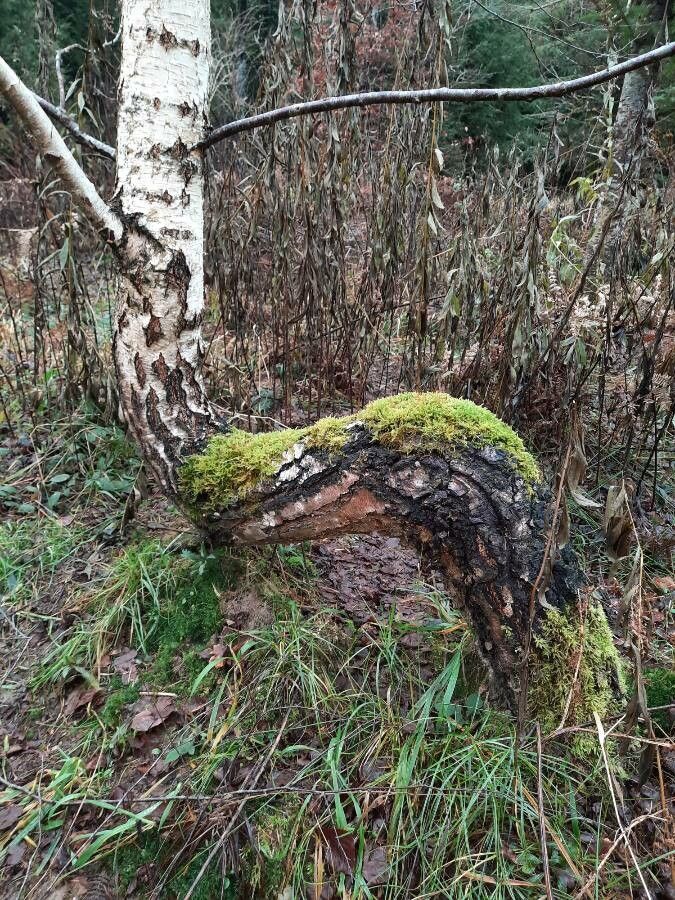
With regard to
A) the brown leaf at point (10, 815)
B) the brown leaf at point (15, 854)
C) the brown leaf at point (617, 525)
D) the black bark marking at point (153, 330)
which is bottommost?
the brown leaf at point (15, 854)

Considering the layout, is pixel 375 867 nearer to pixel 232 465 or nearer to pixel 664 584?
pixel 232 465

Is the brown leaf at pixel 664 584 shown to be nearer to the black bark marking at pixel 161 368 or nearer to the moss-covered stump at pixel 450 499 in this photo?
the moss-covered stump at pixel 450 499

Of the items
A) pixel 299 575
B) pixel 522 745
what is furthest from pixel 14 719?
pixel 522 745

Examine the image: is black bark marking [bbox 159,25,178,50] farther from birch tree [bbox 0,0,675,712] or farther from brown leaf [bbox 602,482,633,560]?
brown leaf [bbox 602,482,633,560]

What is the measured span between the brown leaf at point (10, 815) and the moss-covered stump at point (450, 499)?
A: 3.99 ft

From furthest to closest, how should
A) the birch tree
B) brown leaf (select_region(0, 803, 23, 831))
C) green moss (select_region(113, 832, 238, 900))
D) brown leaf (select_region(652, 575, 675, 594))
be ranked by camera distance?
brown leaf (select_region(652, 575, 675, 594)) < brown leaf (select_region(0, 803, 23, 831)) < the birch tree < green moss (select_region(113, 832, 238, 900))

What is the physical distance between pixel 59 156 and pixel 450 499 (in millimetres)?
1630

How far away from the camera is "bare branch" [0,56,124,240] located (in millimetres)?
1515

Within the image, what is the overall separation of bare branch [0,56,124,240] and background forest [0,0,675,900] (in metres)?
0.29

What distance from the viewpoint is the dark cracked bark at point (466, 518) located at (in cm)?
148

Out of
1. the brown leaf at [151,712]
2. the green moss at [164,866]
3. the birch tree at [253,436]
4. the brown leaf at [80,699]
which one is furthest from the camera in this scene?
the brown leaf at [80,699]

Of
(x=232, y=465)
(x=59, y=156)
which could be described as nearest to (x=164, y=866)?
(x=232, y=465)

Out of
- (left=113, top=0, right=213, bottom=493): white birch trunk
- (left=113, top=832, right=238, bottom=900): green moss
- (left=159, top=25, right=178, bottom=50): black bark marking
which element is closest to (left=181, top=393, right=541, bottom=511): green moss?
(left=113, top=0, right=213, bottom=493): white birch trunk

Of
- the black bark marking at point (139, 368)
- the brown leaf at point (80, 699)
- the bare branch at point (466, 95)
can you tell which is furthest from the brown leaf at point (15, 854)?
the bare branch at point (466, 95)
